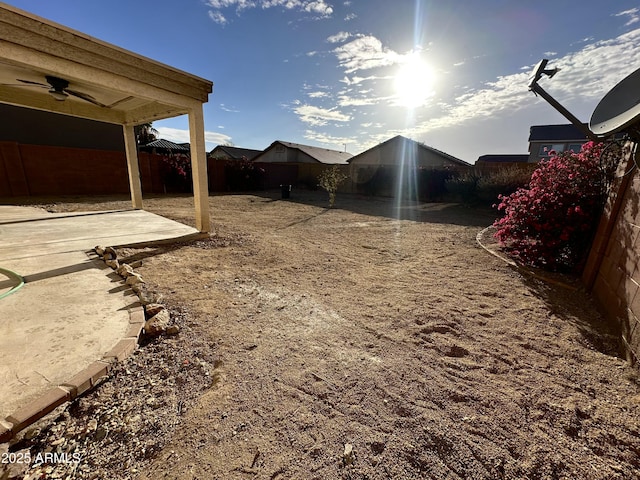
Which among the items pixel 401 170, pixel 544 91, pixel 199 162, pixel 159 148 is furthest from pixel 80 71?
pixel 159 148

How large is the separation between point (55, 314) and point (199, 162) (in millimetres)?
3272

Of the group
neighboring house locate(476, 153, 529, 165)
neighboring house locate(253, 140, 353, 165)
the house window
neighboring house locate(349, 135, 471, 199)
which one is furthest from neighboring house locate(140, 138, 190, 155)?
neighboring house locate(476, 153, 529, 165)

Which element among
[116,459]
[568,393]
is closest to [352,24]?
[568,393]

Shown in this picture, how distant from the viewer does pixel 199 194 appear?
4.95 m

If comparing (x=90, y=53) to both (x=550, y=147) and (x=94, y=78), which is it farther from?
(x=550, y=147)

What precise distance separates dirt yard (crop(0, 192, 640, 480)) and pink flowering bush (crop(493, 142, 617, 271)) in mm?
587

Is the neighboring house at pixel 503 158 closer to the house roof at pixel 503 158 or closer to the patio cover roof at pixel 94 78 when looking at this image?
the house roof at pixel 503 158

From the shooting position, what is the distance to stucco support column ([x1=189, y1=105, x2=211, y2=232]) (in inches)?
182

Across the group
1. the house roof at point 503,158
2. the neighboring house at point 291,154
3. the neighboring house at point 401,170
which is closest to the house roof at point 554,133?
the house roof at point 503,158

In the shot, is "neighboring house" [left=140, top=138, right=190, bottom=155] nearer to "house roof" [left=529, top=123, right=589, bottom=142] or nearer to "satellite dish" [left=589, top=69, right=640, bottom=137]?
"satellite dish" [left=589, top=69, right=640, bottom=137]

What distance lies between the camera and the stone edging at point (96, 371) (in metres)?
1.25

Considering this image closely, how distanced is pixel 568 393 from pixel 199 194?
5358mm

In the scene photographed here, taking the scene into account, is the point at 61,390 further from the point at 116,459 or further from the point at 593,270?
the point at 593,270

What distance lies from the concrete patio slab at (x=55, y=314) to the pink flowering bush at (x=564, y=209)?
16.1 feet
